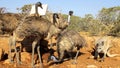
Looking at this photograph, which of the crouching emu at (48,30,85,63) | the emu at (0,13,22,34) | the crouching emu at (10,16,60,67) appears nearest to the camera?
the crouching emu at (10,16,60,67)

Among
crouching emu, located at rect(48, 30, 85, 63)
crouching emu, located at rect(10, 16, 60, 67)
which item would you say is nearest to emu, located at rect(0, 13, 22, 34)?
crouching emu, located at rect(10, 16, 60, 67)

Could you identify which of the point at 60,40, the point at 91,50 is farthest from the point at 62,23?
the point at 60,40

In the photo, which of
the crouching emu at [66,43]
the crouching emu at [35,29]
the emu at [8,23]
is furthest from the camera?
the emu at [8,23]

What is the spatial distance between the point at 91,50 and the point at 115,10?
11.6 meters

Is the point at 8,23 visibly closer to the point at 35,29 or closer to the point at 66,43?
the point at 35,29

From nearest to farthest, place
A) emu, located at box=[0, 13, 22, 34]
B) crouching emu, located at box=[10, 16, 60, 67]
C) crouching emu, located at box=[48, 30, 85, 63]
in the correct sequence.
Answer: crouching emu, located at box=[10, 16, 60, 67] < crouching emu, located at box=[48, 30, 85, 63] < emu, located at box=[0, 13, 22, 34]

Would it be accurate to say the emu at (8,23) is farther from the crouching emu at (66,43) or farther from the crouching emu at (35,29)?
the crouching emu at (66,43)

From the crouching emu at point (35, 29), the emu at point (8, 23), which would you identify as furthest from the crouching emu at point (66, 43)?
the emu at point (8, 23)

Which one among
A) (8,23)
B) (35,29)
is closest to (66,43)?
(35,29)

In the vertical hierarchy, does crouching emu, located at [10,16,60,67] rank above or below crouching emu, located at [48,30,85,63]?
above

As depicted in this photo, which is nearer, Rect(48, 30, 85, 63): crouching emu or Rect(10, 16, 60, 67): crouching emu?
Rect(10, 16, 60, 67): crouching emu

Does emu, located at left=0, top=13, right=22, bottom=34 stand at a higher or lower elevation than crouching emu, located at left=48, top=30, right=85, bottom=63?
higher

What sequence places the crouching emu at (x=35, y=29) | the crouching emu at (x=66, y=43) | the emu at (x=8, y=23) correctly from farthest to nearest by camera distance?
the emu at (x=8, y=23) < the crouching emu at (x=66, y=43) < the crouching emu at (x=35, y=29)

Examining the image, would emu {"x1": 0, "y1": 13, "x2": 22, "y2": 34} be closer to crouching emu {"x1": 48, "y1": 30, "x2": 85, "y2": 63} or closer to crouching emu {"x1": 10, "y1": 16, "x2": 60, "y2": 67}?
crouching emu {"x1": 10, "y1": 16, "x2": 60, "y2": 67}
